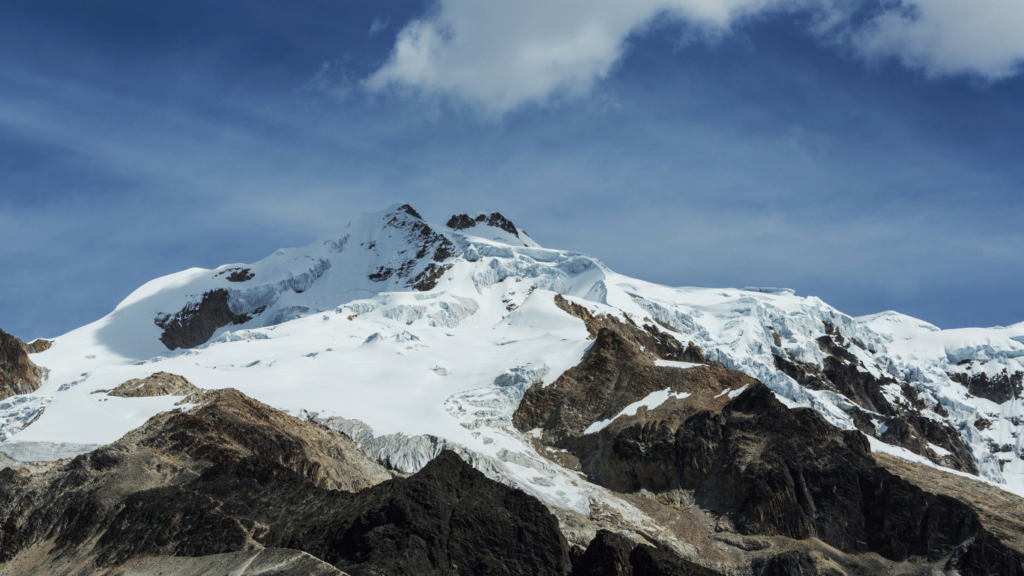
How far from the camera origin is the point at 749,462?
110m

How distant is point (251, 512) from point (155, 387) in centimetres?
4456

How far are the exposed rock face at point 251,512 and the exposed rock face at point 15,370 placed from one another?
57.3m

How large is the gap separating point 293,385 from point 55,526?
46.3 meters

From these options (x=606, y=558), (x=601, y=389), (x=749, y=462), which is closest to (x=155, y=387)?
(x=601, y=389)

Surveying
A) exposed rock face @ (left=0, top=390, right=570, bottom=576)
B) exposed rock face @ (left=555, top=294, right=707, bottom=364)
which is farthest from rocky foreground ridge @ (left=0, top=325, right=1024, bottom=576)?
exposed rock face @ (left=555, top=294, right=707, bottom=364)

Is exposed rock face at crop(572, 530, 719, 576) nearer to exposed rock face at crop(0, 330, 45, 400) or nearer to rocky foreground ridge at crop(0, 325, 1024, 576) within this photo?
rocky foreground ridge at crop(0, 325, 1024, 576)

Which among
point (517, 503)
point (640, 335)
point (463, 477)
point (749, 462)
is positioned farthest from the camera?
point (640, 335)

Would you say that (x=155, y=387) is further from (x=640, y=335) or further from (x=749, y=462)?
(x=640, y=335)

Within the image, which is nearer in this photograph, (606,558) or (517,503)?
(606,558)

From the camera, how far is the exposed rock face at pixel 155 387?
120500 millimetres

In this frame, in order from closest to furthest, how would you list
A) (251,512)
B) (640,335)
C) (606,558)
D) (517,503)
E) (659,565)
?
1. (659,565)
2. (606,558)
3. (251,512)
4. (517,503)
5. (640,335)

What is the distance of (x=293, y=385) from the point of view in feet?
438

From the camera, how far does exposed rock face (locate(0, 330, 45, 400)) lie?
149000 millimetres

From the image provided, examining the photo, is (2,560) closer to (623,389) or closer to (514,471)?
(514,471)
